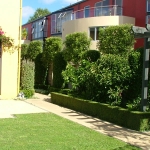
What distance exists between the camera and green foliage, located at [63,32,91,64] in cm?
1800

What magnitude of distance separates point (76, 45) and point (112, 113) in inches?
346

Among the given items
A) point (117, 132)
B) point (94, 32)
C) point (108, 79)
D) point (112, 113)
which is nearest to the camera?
point (117, 132)

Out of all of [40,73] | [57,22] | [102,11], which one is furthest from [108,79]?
[57,22]

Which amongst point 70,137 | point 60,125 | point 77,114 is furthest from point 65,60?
point 70,137

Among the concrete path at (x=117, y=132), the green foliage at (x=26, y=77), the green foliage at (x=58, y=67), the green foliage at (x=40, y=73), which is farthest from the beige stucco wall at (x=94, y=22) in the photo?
the concrete path at (x=117, y=132)

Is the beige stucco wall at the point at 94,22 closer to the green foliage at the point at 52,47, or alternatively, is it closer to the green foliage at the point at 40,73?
the green foliage at the point at 52,47

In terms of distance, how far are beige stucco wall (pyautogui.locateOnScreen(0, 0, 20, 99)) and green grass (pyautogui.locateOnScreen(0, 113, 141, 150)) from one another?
6643mm

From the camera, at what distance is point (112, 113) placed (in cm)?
1005

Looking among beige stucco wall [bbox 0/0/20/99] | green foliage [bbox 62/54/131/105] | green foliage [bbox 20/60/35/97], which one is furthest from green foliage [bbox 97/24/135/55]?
beige stucco wall [bbox 0/0/20/99]

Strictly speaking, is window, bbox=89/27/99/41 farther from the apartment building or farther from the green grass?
the green grass

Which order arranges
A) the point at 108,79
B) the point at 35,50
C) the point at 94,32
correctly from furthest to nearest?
the point at 35,50
the point at 94,32
the point at 108,79

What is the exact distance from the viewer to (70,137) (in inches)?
289

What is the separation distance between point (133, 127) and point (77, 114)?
3.28 metres

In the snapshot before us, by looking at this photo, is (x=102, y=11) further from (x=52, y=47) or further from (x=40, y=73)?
(x=40, y=73)
